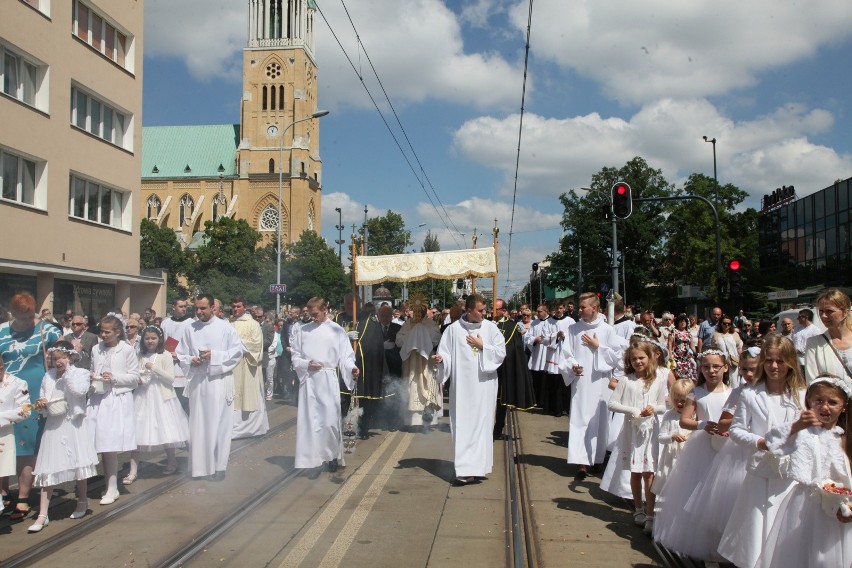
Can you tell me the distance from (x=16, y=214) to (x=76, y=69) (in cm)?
516

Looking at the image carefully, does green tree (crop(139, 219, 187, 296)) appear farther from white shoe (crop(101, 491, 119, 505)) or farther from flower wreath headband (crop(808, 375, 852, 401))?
flower wreath headband (crop(808, 375, 852, 401))

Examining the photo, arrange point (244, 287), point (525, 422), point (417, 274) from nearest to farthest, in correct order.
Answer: point (525, 422), point (417, 274), point (244, 287)

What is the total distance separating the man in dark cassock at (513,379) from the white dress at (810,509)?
17.5 ft

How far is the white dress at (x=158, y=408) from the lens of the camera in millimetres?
8602

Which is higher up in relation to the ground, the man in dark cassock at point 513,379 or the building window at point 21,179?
the building window at point 21,179

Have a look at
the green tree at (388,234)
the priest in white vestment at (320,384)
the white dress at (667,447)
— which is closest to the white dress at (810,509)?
the white dress at (667,447)

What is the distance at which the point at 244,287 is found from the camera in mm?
59531

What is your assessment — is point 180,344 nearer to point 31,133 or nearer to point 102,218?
point 31,133

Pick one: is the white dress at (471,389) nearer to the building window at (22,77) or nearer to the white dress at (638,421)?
the white dress at (638,421)

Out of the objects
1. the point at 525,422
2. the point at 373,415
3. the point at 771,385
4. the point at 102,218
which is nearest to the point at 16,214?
the point at 102,218

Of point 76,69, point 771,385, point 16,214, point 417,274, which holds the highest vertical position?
point 76,69

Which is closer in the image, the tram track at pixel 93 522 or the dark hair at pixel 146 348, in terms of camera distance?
the tram track at pixel 93 522

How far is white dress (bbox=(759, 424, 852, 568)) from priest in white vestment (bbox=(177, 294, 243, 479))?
18.9 feet

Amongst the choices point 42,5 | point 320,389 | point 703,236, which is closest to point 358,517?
point 320,389
